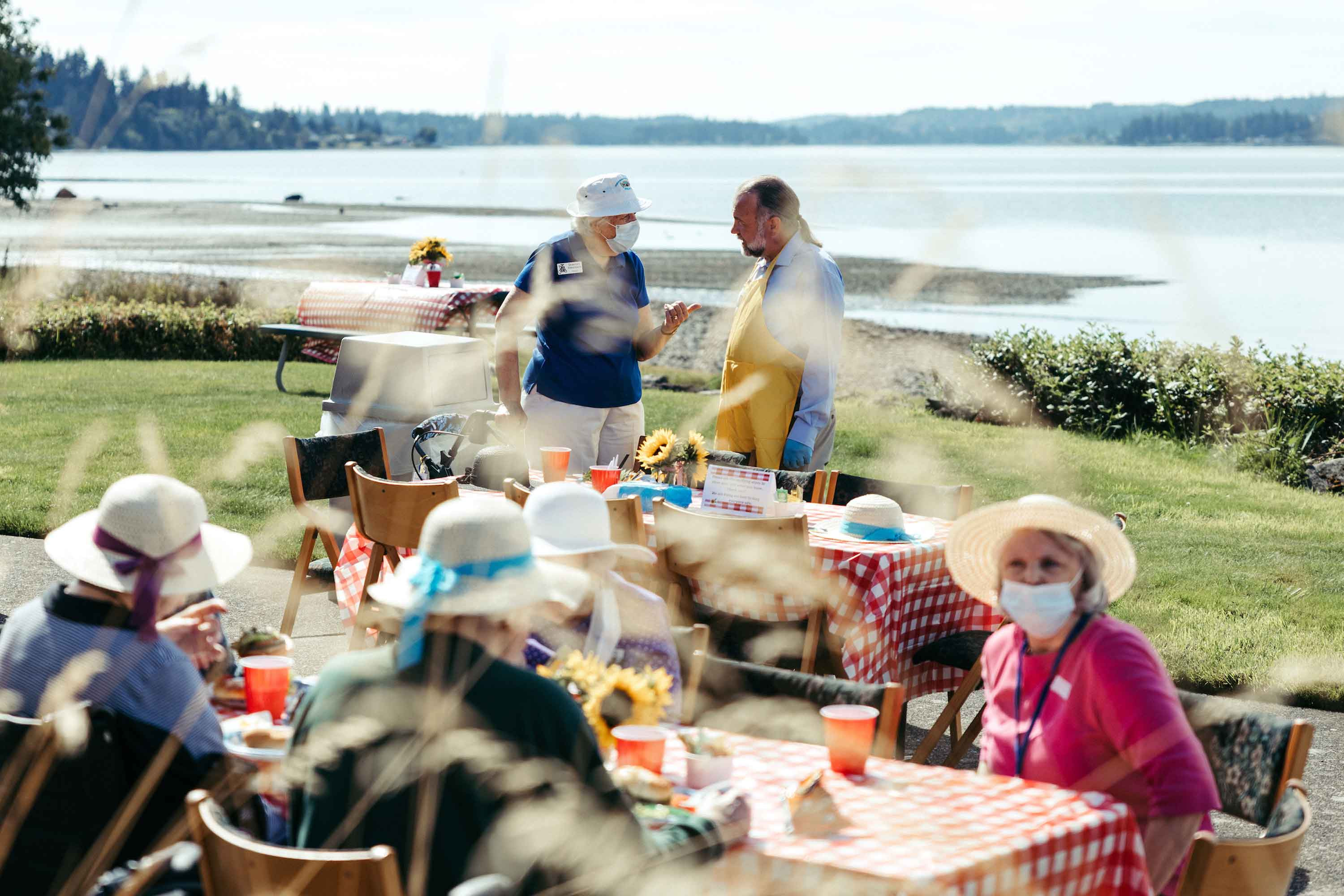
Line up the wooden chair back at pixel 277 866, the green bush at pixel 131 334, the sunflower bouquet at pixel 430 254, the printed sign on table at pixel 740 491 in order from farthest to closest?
the green bush at pixel 131 334 → the sunflower bouquet at pixel 430 254 → the printed sign on table at pixel 740 491 → the wooden chair back at pixel 277 866

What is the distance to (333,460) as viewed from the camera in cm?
600

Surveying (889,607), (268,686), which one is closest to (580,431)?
(889,607)

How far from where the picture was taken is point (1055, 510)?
3.04m

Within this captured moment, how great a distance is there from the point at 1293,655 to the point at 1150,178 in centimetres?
359

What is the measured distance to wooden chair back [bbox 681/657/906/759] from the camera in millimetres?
2939

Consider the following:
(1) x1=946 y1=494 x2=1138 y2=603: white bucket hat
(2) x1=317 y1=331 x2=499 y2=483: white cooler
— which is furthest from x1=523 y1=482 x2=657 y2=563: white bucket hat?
(2) x1=317 y1=331 x2=499 y2=483: white cooler

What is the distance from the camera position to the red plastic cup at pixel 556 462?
5.26 meters

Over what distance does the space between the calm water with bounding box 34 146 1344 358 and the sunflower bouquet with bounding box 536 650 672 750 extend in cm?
109

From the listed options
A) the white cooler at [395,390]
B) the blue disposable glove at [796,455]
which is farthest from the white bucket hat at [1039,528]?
the white cooler at [395,390]

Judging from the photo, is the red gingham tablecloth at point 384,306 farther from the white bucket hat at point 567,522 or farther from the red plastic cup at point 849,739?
the red plastic cup at point 849,739

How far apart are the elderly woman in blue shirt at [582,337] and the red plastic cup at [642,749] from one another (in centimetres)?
342

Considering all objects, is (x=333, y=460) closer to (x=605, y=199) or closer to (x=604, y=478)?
(x=604, y=478)

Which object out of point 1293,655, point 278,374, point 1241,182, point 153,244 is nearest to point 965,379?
point 278,374

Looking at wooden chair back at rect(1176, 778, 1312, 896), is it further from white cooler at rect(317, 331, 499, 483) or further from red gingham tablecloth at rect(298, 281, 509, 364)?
red gingham tablecloth at rect(298, 281, 509, 364)
